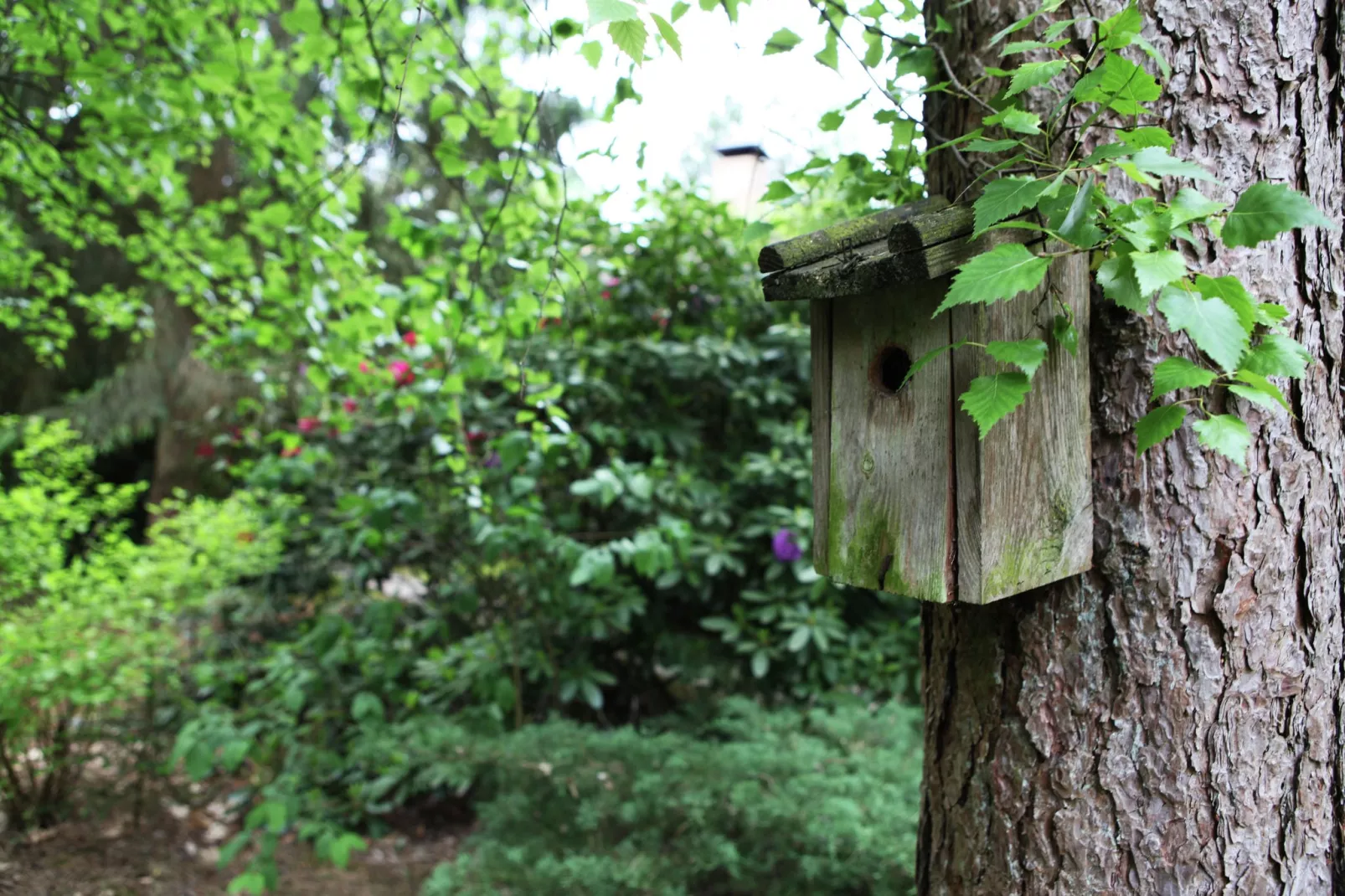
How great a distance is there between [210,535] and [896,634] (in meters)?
2.70

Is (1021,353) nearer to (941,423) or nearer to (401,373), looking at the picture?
(941,423)

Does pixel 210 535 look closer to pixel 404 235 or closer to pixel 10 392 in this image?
pixel 404 235

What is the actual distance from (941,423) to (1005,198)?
299 millimetres

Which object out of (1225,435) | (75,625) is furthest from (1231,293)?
(75,625)

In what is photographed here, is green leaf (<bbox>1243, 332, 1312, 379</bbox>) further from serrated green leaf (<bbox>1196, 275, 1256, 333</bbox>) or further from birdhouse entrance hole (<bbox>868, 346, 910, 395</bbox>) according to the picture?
birdhouse entrance hole (<bbox>868, 346, 910, 395</bbox>)

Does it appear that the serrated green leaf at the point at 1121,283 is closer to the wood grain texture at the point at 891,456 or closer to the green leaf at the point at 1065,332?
the green leaf at the point at 1065,332

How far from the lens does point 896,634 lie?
293 cm

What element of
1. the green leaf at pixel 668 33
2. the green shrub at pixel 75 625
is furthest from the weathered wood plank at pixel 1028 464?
the green shrub at pixel 75 625

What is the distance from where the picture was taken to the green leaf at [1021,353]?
0.86m

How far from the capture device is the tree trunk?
1.04 m

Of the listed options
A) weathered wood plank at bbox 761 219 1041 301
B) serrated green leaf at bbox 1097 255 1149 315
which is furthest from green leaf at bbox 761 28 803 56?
serrated green leaf at bbox 1097 255 1149 315

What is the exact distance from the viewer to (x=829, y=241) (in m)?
1.05

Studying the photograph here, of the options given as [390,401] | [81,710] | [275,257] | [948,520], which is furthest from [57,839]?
[948,520]

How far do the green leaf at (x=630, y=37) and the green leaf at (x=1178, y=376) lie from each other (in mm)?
654
